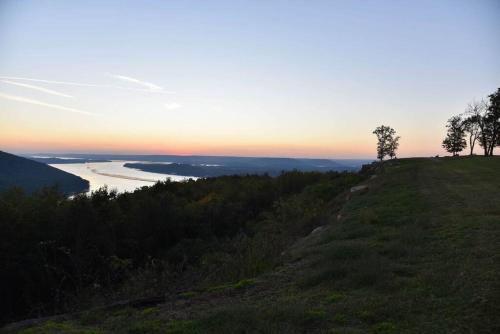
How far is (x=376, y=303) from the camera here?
5469mm

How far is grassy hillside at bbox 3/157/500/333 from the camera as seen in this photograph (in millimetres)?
4940

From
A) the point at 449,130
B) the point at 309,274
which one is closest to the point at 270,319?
the point at 309,274

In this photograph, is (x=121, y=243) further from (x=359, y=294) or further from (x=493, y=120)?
(x=493, y=120)

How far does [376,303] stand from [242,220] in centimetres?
3881

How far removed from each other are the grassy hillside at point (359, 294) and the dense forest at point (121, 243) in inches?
72.4

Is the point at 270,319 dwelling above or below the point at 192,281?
above

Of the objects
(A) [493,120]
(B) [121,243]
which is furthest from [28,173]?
(A) [493,120]

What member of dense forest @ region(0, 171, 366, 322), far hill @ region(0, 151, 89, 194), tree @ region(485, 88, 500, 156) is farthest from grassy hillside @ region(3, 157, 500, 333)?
far hill @ region(0, 151, 89, 194)

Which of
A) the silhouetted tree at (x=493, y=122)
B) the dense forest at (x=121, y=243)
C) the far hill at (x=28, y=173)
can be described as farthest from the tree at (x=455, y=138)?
the far hill at (x=28, y=173)

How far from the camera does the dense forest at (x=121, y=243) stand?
1036 centimetres

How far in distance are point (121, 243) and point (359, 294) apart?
27831mm

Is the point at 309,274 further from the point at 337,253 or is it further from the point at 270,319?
the point at 270,319

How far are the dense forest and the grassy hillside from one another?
6.04 feet

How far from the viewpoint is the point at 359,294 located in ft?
19.4
